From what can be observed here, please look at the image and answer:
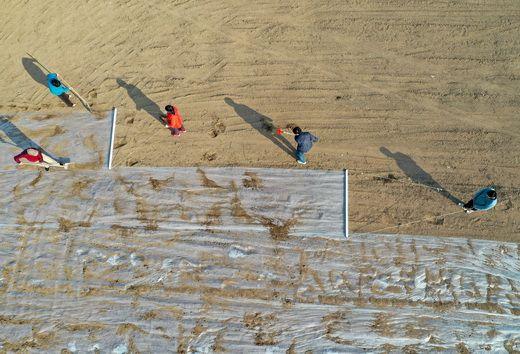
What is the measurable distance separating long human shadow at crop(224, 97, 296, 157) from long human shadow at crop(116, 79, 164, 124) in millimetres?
1521

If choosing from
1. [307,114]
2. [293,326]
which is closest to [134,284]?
[293,326]

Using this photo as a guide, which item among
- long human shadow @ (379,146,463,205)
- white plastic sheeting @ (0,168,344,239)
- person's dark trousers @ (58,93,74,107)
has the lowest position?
white plastic sheeting @ (0,168,344,239)

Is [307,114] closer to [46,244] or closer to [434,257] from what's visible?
[434,257]

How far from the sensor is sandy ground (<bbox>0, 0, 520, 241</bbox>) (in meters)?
7.16

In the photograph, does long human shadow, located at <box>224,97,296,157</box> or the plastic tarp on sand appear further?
long human shadow, located at <box>224,97,296,157</box>

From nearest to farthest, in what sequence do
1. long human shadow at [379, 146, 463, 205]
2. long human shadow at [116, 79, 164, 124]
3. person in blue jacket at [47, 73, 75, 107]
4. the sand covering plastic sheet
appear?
long human shadow at [379, 146, 463, 205] → person in blue jacket at [47, 73, 75, 107] → the sand covering plastic sheet → long human shadow at [116, 79, 164, 124]

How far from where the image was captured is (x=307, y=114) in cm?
770

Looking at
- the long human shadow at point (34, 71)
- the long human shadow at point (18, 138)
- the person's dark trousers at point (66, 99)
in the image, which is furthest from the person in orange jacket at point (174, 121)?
the long human shadow at point (34, 71)

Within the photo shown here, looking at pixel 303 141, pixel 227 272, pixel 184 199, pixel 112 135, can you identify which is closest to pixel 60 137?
pixel 112 135

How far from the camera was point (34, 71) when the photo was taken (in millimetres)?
8375

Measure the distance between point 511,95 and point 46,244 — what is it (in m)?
9.94

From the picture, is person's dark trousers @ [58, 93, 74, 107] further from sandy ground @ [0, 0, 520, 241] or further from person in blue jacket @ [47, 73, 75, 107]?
sandy ground @ [0, 0, 520, 241]

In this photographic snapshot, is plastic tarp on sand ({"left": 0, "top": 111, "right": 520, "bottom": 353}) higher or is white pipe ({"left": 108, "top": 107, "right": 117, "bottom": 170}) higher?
white pipe ({"left": 108, "top": 107, "right": 117, "bottom": 170})

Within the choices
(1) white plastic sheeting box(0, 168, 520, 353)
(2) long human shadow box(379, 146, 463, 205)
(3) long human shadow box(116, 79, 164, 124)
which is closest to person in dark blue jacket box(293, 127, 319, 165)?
(1) white plastic sheeting box(0, 168, 520, 353)
